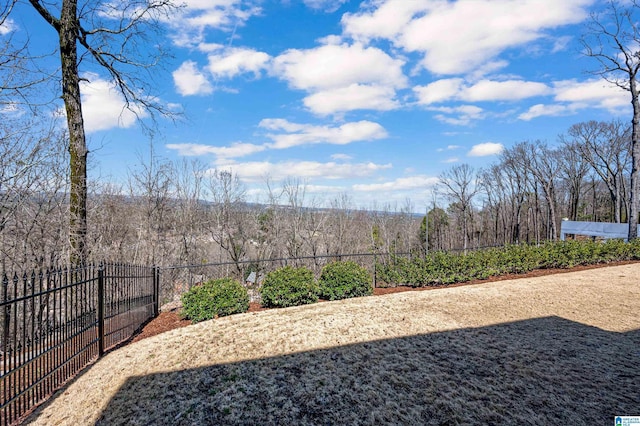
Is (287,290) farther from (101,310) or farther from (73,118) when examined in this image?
(73,118)

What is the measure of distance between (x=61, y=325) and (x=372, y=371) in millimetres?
3478

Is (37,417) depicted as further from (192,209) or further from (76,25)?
(192,209)

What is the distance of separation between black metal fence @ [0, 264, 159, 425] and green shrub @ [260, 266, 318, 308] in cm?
228

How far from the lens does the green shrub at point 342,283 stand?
23.3 ft

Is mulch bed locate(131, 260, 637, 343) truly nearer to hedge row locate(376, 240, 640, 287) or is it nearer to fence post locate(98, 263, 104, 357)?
hedge row locate(376, 240, 640, 287)

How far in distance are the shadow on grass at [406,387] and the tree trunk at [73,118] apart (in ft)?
12.5

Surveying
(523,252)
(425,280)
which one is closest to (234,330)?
(425,280)

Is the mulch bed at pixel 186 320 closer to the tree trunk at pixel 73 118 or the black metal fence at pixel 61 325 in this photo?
the black metal fence at pixel 61 325

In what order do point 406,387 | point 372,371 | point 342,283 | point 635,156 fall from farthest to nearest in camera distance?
1. point 635,156
2. point 342,283
3. point 372,371
4. point 406,387

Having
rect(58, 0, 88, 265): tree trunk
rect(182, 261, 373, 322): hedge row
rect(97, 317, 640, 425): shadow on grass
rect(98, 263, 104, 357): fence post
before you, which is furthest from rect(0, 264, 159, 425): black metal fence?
rect(58, 0, 88, 265): tree trunk

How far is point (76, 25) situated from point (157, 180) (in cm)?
841

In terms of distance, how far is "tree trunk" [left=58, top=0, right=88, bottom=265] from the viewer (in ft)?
19.4

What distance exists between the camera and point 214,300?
5906 mm

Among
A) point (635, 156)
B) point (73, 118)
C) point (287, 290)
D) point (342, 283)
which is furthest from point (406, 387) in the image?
point (635, 156)
